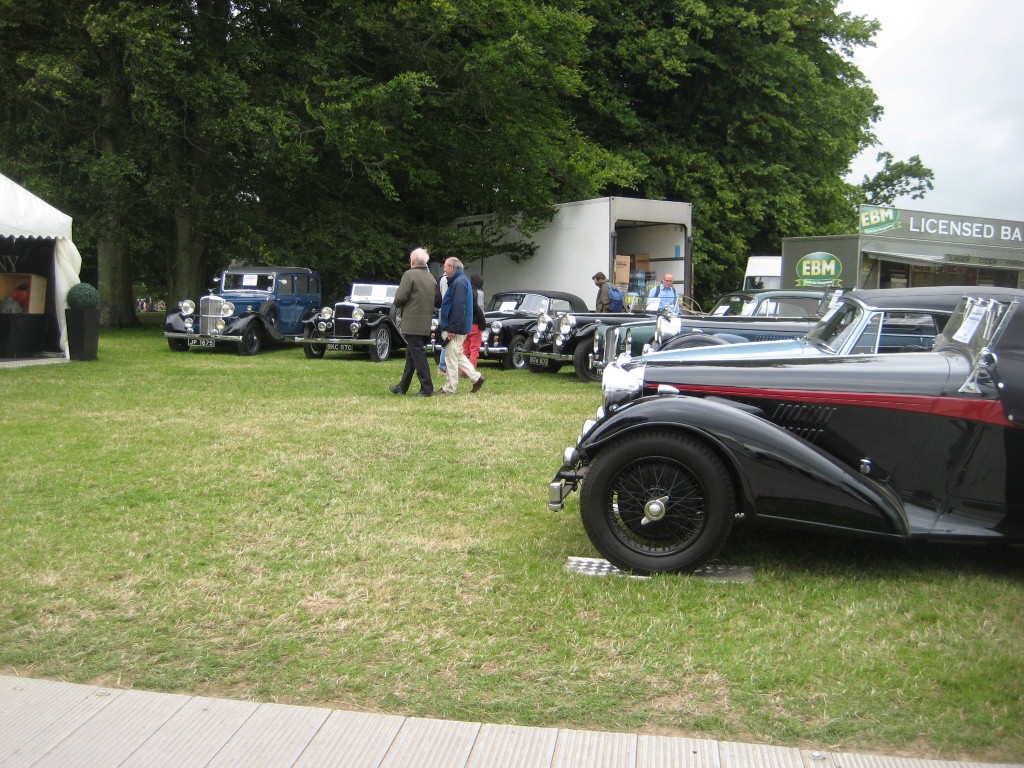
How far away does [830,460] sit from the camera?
15.7ft

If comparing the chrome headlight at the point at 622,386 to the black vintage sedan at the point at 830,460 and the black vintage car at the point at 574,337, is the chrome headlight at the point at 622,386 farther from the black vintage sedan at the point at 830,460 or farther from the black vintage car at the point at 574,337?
the black vintage car at the point at 574,337

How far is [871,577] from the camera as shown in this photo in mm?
4867

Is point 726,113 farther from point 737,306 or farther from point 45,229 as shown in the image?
point 45,229

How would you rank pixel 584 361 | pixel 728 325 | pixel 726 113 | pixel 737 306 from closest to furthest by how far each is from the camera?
pixel 728 325 < pixel 737 306 < pixel 584 361 < pixel 726 113

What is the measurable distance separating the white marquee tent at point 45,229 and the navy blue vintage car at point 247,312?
3.55 metres

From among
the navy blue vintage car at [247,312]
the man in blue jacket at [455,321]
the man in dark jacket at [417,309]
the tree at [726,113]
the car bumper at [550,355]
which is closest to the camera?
the man in dark jacket at [417,309]

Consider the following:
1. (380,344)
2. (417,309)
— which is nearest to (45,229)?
(380,344)

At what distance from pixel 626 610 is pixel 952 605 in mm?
1551

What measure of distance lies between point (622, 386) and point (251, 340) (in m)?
15.6

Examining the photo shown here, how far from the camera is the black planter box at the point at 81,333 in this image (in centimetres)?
1644

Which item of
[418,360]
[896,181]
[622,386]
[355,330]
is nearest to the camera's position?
[622,386]

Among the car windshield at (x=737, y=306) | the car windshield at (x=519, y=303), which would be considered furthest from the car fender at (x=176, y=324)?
the car windshield at (x=737, y=306)

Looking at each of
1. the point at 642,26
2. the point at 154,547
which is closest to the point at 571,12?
the point at 642,26

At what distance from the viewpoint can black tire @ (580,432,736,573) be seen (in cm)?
473
